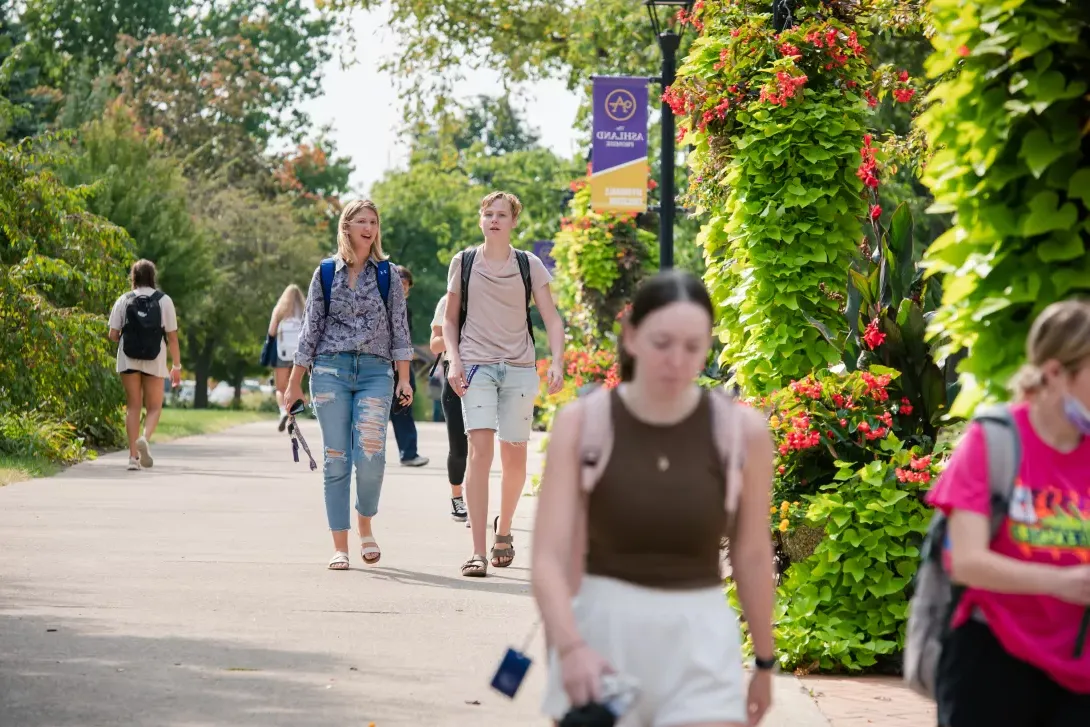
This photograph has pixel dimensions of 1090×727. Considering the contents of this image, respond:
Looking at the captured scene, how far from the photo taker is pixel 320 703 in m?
5.83

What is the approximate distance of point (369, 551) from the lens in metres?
9.31

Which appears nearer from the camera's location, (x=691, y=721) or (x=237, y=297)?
Answer: (x=691, y=721)

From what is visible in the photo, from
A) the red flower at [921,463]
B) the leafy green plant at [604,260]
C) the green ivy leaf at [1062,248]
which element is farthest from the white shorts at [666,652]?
the leafy green plant at [604,260]

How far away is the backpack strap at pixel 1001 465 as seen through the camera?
10.9 ft

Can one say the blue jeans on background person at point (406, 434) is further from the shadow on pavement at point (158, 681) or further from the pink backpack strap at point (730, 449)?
the pink backpack strap at point (730, 449)

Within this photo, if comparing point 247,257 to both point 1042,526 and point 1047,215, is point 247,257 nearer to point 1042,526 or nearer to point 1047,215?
point 1047,215

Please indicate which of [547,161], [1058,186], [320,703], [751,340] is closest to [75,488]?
[751,340]

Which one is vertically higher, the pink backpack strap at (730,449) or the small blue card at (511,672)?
the pink backpack strap at (730,449)

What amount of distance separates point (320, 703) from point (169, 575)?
3215 millimetres

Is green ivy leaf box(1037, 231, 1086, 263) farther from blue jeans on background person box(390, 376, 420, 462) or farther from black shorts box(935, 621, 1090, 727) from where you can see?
blue jeans on background person box(390, 376, 420, 462)

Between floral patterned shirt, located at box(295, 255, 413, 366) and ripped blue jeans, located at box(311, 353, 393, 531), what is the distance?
7cm

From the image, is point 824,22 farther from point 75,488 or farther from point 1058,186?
point 75,488

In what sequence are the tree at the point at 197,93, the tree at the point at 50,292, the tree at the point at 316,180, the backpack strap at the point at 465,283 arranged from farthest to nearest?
the tree at the point at 316,180
the tree at the point at 197,93
the tree at the point at 50,292
the backpack strap at the point at 465,283

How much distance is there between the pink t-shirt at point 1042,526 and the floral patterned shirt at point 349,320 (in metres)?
6.05
